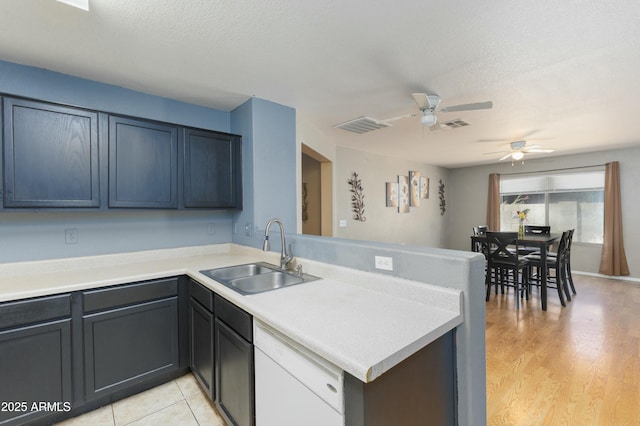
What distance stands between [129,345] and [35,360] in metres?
0.46

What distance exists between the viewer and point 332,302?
4.75 feet

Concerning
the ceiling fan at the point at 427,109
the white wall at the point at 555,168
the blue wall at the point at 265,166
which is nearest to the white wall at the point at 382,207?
the white wall at the point at 555,168

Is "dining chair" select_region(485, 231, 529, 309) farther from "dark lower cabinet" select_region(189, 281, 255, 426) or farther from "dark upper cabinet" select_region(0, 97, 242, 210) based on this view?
"dark lower cabinet" select_region(189, 281, 255, 426)

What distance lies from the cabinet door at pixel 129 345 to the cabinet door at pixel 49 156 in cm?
85

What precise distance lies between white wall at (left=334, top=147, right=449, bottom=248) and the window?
4.80 feet

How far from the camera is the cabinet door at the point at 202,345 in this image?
1840 mm

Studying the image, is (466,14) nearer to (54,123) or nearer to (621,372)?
(54,123)

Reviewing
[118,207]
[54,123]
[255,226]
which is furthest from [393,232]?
[54,123]

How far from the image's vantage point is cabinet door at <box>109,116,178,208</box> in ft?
7.15

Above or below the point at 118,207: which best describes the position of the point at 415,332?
below

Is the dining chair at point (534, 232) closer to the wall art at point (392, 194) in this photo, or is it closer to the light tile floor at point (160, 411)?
the wall art at point (392, 194)

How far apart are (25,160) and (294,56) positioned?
1888 millimetres

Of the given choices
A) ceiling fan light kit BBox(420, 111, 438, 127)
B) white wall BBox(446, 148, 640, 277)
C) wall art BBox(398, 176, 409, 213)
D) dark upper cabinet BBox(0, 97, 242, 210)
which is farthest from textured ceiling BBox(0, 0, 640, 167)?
white wall BBox(446, 148, 640, 277)

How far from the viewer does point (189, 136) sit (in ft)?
8.30
